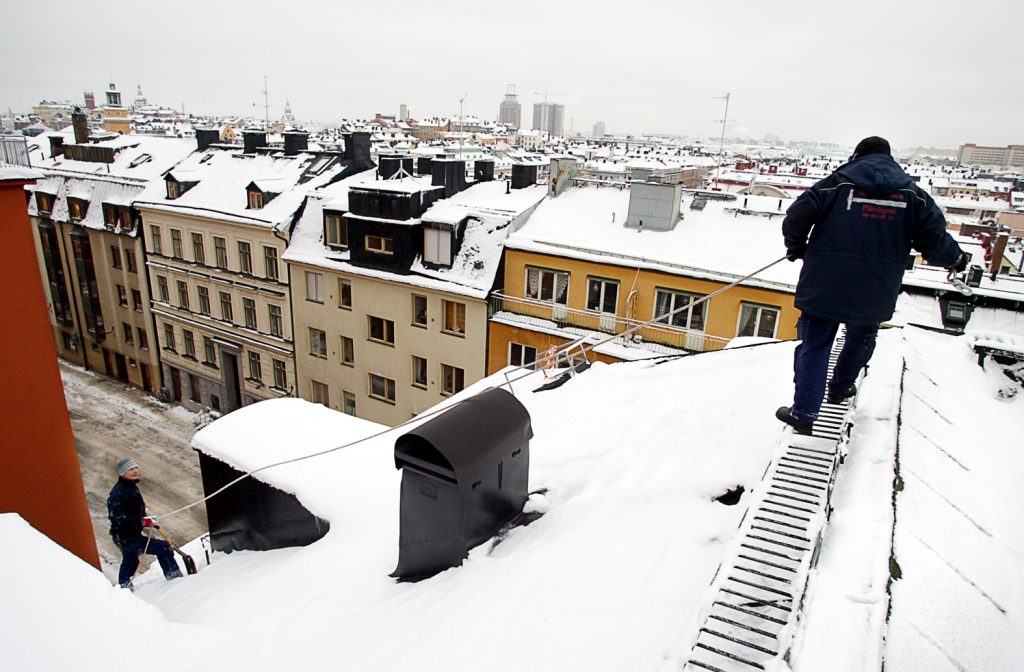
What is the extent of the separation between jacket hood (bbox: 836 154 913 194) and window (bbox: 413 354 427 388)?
2062cm

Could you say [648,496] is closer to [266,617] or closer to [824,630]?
[824,630]

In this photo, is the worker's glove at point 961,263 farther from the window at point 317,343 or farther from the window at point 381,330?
the window at point 317,343

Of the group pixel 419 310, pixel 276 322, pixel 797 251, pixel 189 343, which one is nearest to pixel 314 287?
pixel 276 322

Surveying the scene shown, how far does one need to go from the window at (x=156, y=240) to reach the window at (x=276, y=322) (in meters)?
7.78

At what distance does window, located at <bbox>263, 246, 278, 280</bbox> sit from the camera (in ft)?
87.8

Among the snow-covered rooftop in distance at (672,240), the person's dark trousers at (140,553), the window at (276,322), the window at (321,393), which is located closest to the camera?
the person's dark trousers at (140,553)

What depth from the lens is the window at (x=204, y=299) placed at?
29905mm

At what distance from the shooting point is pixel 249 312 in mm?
28594

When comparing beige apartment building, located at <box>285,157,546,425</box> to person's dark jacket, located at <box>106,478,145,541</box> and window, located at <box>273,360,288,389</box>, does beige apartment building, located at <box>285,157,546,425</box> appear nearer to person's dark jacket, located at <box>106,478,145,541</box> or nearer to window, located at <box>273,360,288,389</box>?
window, located at <box>273,360,288,389</box>

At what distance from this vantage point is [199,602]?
7.20 meters

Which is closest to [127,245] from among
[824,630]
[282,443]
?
[282,443]

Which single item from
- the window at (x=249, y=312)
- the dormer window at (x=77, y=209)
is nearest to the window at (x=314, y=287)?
the window at (x=249, y=312)

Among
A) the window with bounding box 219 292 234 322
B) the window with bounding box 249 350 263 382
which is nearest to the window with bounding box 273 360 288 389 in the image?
the window with bounding box 249 350 263 382

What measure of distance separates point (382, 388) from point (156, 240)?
15.1m
